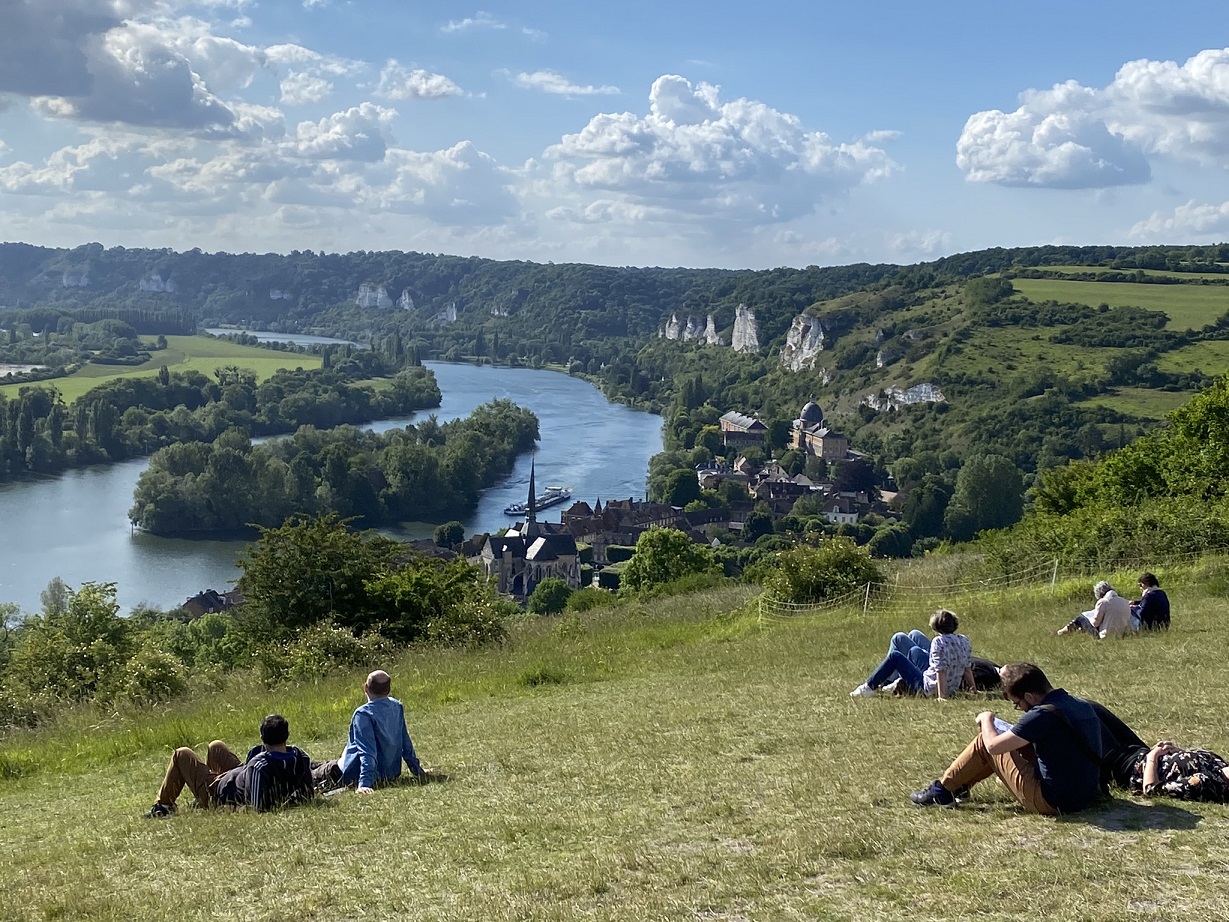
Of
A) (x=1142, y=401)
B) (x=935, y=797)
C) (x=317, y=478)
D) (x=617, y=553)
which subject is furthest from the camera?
(x=1142, y=401)

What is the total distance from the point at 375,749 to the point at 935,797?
3950 millimetres

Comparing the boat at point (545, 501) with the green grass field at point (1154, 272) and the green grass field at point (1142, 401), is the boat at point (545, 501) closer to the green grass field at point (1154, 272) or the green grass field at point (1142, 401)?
the green grass field at point (1142, 401)

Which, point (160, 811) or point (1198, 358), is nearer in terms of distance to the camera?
point (160, 811)

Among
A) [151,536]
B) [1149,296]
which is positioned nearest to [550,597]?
[151,536]

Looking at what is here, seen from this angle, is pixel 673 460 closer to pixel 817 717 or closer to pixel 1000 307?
pixel 1000 307

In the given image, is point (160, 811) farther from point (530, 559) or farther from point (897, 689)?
point (530, 559)

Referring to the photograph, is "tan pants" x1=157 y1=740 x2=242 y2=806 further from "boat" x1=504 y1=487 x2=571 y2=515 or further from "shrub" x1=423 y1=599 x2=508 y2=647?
"boat" x1=504 y1=487 x2=571 y2=515

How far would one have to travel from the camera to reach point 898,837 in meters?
6.20

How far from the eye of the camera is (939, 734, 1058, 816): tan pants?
6617 mm

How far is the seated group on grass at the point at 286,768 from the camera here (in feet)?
26.2

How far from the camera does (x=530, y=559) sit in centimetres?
6731

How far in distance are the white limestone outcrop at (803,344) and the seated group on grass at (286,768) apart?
512ft

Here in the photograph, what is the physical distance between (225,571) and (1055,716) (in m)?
65.3

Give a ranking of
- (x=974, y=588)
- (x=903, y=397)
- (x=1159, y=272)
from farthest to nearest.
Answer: (x=1159, y=272) < (x=903, y=397) < (x=974, y=588)
